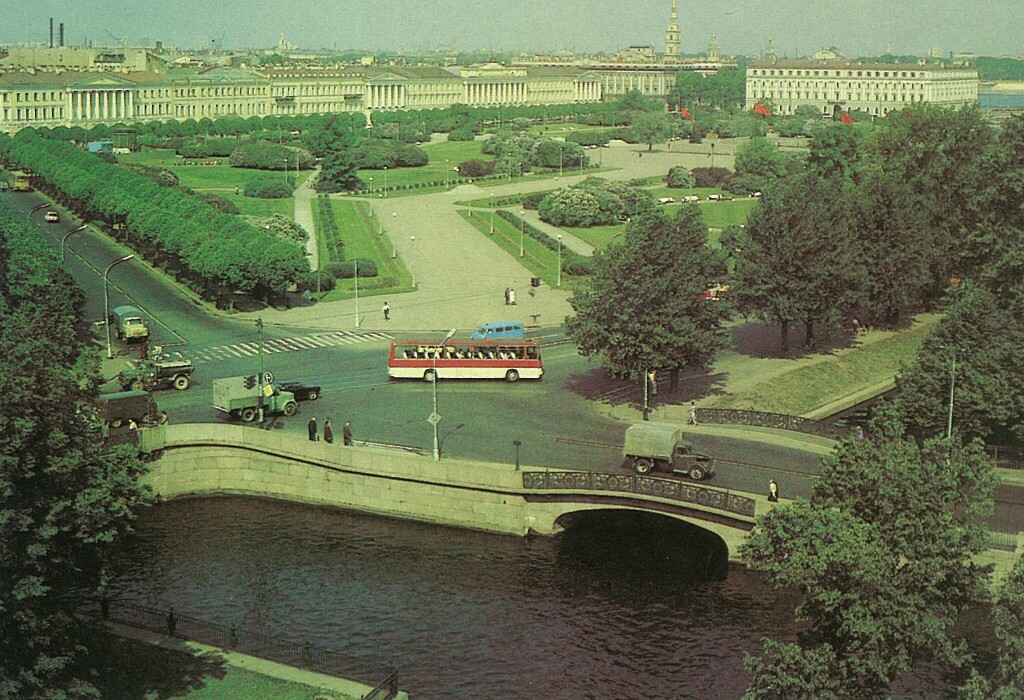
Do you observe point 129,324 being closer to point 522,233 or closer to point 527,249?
point 527,249

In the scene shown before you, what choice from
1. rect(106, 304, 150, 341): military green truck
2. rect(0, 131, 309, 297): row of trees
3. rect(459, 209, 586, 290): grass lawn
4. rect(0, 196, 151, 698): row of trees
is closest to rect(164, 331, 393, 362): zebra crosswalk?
rect(106, 304, 150, 341): military green truck

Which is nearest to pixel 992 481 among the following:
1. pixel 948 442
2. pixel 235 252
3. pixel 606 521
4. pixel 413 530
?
pixel 948 442

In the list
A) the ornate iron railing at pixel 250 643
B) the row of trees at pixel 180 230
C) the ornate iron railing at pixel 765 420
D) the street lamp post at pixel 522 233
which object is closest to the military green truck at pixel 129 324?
the row of trees at pixel 180 230

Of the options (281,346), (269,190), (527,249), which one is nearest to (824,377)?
(281,346)

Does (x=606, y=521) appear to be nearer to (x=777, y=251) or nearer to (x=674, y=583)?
(x=674, y=583)

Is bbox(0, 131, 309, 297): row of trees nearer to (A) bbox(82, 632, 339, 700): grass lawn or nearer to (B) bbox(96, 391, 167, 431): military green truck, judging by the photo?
(B) bbox(96, 391, 167, 431): military green truck
